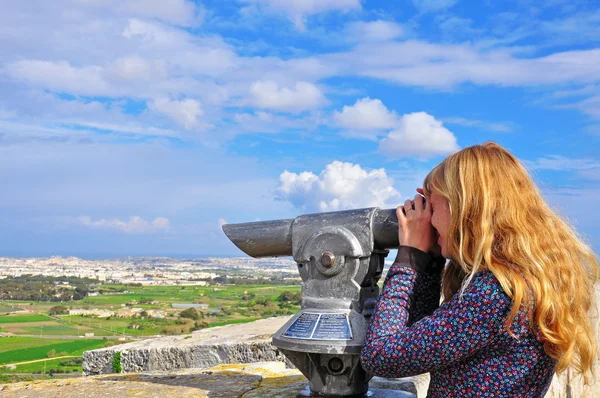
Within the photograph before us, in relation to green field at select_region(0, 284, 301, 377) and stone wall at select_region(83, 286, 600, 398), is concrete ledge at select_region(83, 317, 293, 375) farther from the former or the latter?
green field at select_region(0, 284, 301, 377)

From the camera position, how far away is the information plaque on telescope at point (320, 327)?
2527 millimetres

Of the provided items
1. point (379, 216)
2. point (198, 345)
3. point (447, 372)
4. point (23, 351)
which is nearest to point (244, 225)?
point (379, 216)

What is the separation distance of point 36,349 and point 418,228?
9366mm

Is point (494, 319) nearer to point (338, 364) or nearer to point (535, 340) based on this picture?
point (535, 340)

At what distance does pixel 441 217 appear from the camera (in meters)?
2.41

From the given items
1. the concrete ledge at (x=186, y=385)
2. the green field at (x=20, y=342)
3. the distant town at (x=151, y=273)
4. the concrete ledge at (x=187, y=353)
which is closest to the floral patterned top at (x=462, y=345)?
the concrete ledge at (x=186, y=385)

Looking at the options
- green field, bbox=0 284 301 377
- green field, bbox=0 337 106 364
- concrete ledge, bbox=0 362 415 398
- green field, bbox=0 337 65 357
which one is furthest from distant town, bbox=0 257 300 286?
concrete ledge, bbox=0 362 415 398

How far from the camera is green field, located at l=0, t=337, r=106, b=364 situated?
877 centimetres

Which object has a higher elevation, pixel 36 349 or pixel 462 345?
pixel 462 345

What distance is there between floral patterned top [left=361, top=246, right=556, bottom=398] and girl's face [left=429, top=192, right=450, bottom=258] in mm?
177

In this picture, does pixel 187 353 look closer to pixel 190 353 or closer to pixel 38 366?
pixel 190 353

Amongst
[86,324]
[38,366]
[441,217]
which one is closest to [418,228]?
[441,217]

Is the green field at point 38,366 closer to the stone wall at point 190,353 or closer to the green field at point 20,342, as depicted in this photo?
the green field at point 20,342

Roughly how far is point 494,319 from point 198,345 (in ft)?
9.52
